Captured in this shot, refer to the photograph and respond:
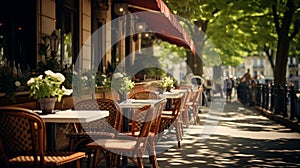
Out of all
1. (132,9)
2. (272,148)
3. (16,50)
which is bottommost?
(272,148)

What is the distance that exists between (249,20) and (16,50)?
53.2 ft

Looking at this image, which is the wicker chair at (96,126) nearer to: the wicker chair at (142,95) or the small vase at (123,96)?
the small vase at (123,96)

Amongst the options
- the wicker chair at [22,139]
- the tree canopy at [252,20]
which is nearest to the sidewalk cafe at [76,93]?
the wicker chair at [22,139]

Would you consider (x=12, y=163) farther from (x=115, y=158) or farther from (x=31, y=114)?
(x=115, y=158)

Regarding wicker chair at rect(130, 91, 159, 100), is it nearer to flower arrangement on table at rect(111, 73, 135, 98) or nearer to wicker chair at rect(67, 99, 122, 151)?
flower arrangement on table at rect(111, 73, 135, 98)

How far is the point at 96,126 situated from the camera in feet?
23.1

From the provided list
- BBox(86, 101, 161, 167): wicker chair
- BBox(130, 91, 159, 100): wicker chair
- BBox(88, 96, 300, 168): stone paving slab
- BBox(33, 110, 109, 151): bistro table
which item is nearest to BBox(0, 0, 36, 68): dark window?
BBox(130, 91, 159, 100): wicker chair

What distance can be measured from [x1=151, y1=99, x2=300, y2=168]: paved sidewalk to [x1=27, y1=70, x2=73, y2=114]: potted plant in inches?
116

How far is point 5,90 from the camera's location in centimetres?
562

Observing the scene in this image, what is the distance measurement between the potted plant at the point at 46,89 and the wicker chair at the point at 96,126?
0.90 meters

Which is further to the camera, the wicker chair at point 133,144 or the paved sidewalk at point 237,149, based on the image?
the paved sidewalk at point 237,149

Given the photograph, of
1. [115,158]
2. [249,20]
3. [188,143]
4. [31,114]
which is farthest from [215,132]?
[249,20]

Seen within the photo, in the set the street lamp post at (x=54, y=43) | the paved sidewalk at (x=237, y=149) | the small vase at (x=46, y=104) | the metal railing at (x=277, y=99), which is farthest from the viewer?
the metal railing at (x=277, y=99)

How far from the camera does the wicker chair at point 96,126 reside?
645 cm
